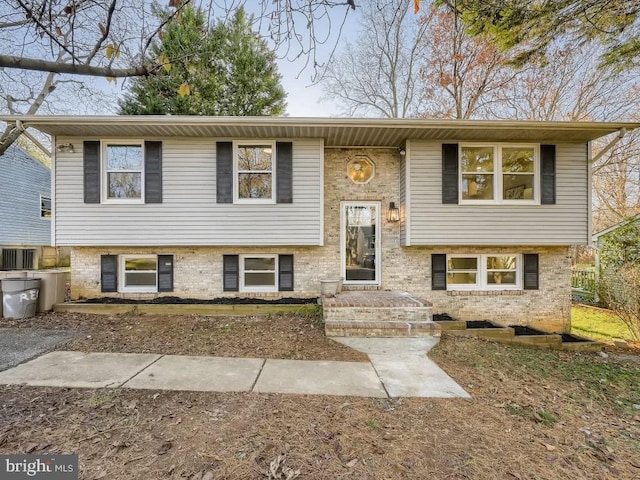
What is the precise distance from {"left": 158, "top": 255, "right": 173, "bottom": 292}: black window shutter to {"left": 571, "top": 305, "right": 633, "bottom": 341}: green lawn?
1051cm

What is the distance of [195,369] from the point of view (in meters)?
3.82

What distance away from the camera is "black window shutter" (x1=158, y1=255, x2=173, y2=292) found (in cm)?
734

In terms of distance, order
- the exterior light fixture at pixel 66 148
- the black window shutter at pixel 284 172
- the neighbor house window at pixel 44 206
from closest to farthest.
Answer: the exterior light fixture at pixel 66 148, the black window shutter at pixel 284 172, the neighbor house window at pixel 44 206

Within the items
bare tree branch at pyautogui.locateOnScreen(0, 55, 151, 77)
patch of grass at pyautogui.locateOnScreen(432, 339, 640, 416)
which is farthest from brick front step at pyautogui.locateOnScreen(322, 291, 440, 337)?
bare tree branch at pyautogui.locateOnScreen(0, 55, 151, 77)

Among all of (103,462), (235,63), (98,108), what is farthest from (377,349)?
(235,63)

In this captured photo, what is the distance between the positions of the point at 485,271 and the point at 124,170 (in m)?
9.01

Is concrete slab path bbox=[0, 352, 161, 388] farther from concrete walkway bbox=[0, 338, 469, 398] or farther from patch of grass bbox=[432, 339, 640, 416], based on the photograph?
patch of grass bbox=[432, 339, 640, 416]

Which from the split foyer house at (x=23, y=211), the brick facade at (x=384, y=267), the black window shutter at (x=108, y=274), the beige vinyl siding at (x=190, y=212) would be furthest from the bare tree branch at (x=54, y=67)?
the split foyer house at (x=23, y=211)

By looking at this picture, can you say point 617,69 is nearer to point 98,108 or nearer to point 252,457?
point 252,457

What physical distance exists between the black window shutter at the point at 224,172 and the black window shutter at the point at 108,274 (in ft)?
10.2

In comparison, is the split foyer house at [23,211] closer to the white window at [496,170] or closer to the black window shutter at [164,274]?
the black window shutter at [164,274]

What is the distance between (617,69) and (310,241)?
6476mm

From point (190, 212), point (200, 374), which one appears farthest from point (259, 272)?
point (200, 374)

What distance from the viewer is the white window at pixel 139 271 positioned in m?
7.49
